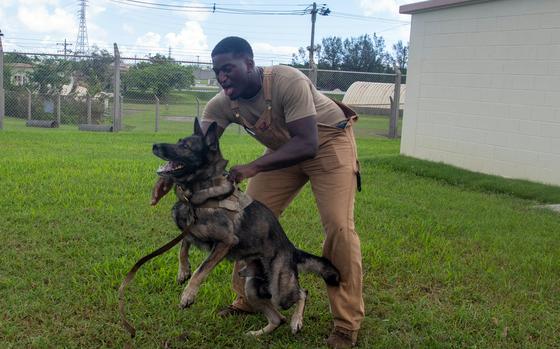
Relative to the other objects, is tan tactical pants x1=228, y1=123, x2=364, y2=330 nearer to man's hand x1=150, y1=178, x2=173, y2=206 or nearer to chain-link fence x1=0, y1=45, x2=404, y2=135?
man's hand x1=150, y1=178, x2=173, y2=206

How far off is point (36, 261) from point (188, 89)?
15128 mm

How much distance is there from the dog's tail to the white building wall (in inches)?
302

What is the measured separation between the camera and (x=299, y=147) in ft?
11.7

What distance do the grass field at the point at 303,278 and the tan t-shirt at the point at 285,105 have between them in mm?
1442

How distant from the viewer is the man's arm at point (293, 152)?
11.5ft

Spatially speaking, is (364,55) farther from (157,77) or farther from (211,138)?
(211,138)

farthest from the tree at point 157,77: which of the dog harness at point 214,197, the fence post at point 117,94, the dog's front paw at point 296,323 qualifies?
the dog harness at point 214,197

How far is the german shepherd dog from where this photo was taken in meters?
3.41

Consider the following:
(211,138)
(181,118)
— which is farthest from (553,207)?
(181,118)

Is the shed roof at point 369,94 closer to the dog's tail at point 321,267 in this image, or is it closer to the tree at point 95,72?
the tree at point 95,72

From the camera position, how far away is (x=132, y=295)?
4441 mm

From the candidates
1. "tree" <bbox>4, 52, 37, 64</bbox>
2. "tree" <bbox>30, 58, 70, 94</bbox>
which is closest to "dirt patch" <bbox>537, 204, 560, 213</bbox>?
"tree" <bbox>30, 58, 70, 94</bbox>

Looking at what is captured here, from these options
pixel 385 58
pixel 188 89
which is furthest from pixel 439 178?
pixel 385 58

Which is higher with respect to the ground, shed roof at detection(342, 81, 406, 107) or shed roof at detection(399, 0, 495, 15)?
shed roof at detection(399, 0, 495, 15)
